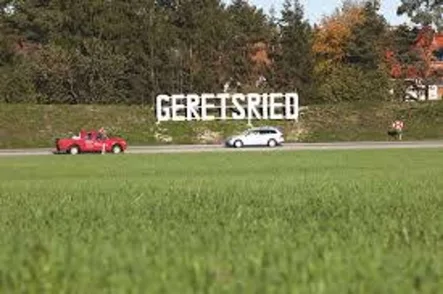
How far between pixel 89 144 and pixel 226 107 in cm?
1704

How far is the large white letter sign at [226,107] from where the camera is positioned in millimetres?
71438

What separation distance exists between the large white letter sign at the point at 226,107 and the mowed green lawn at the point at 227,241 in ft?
174

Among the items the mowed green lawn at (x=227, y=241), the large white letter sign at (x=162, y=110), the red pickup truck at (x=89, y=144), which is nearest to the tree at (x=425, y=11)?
the large white letter sign at (x=162, y=110)

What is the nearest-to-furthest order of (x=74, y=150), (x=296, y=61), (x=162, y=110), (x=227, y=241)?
(x=227, y=241)
(x=74, y=150)
(x=162, y=110)
(x=296, y=61)

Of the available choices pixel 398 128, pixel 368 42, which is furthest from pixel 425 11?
pixel 398 128

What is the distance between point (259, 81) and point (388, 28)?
16.1 metres

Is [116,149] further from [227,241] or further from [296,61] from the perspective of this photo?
[227,241]

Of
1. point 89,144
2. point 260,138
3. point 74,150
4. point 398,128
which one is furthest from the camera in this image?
point 398,128

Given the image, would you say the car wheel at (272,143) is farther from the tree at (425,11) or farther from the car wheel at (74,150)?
the tree at (425,11)

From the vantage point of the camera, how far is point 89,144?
189 feet

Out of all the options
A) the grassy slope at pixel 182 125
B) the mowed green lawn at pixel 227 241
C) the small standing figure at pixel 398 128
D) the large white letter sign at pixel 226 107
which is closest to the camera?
the mowed green lawn at pixel 227 241

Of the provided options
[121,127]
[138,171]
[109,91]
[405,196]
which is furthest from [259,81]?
[405,196]

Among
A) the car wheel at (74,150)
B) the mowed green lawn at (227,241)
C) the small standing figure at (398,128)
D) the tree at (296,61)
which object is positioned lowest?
the car wheel at (74,150)

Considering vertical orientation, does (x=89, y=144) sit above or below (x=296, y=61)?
below
